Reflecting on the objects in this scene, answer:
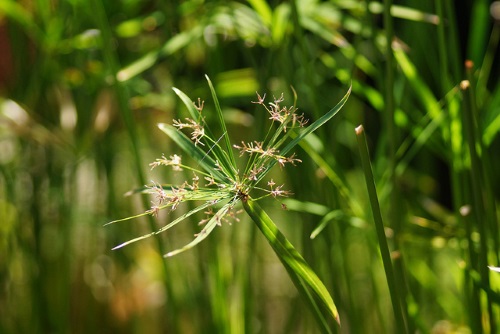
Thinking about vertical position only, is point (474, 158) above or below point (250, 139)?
below

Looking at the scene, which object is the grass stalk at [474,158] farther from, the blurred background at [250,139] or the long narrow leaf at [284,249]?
the long narrow leaf at [284,249]

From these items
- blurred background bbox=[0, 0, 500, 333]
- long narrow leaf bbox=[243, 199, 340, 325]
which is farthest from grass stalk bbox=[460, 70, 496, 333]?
long narrow leaf bbox=[243, 199, 340, 325]

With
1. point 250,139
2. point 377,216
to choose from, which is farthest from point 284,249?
point 250,139

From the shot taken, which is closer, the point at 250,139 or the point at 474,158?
the point at 474,158

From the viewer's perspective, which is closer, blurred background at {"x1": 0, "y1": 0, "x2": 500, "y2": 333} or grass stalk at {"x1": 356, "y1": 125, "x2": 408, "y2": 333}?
grass stalk at {"x1": 356, "y1": 125, "x2": 408, "y2": 333}

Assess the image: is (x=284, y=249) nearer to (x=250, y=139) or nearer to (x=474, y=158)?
(x=474, y=158)

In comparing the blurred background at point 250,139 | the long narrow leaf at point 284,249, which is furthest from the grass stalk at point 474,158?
the long narrow leaf at point 284,249

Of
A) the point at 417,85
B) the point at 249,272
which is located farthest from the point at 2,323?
the point at 417,85

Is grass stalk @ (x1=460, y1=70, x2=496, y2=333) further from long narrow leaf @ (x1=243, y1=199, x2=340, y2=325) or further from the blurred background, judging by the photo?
long narrow leaf @ (x1=243, y1=199, x2=340, y2=325)

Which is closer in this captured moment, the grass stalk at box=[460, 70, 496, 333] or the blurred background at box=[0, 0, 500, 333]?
the grass stalk at box=[460, 70, 496, 333]
